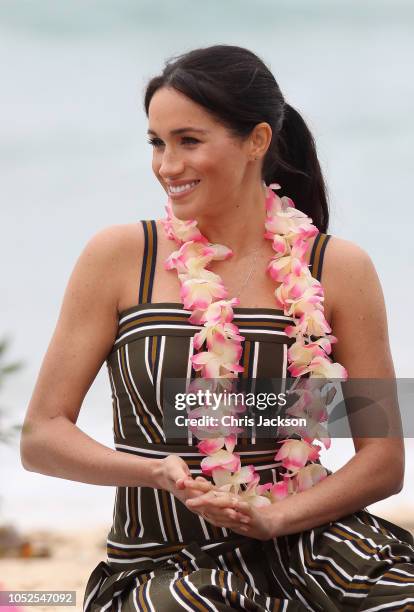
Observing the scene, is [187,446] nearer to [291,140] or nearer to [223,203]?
[223,203]

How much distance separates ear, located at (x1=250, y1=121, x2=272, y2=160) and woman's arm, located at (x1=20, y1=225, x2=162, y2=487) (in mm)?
365

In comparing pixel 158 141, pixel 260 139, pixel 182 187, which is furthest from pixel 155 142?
pixel 260 139

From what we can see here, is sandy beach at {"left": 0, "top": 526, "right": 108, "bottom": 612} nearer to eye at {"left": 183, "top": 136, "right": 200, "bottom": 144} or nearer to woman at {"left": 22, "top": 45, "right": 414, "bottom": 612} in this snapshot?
woman at {"left": 22, "top": 45, "right": 414, "bottom": 612}

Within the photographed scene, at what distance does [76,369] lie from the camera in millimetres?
2178

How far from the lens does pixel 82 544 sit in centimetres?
439

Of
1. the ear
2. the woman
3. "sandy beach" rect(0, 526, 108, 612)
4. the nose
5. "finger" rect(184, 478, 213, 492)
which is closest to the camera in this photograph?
"finger" rect(184, 478, 213, 492)

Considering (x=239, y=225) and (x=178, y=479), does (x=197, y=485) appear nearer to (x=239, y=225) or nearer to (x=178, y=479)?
(x=178, y=479)

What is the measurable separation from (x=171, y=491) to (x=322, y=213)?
0.89 m

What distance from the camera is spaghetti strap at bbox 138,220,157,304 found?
2.21 metres

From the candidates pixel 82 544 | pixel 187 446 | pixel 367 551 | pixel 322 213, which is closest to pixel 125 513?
pixel 187 446

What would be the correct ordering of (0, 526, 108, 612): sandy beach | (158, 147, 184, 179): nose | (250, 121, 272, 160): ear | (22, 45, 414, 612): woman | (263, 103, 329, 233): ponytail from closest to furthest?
(22, 45, 414, 612): woman
(158, 147, 184, 179): nose
(250, 121, 272, 160): ear
(263, 103, 329, 233): ponytail
(0, 526, 108, 612): sandy beach

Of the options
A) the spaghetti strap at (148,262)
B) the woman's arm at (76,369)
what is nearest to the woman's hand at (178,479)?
the woman's arm at (76,369)

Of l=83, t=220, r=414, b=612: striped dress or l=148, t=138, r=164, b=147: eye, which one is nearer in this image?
l=83, t=220, r=414, b=612: striped dress

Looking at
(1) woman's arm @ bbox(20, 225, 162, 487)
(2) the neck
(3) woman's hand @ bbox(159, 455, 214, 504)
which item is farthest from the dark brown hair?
(3) woman's hand @ bbox(159, 455, 214, 504)
